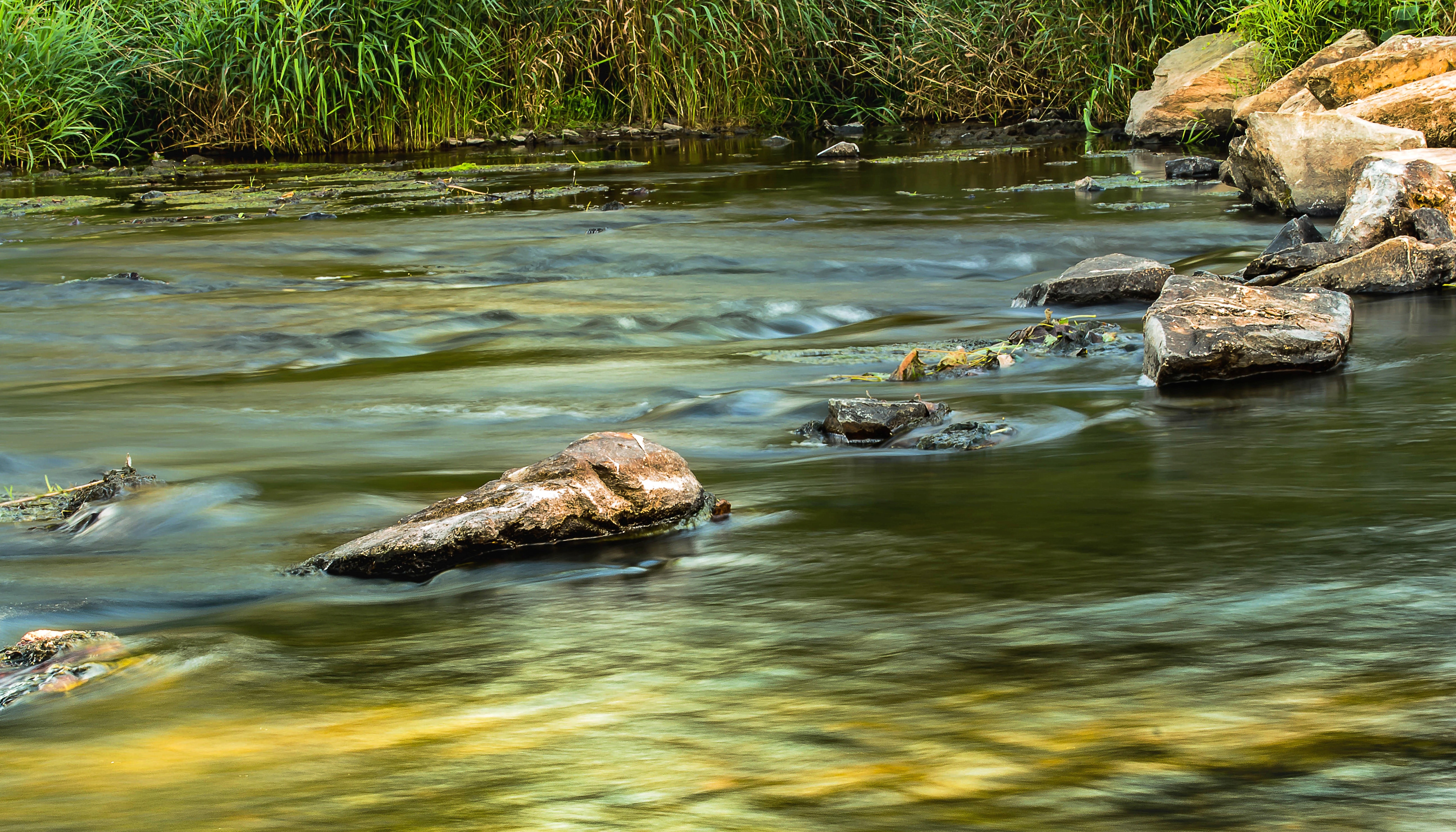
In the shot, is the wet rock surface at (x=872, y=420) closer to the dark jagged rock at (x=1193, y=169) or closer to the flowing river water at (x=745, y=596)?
the flowing river water at (x=745, y=596)

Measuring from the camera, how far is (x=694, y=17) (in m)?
13.0

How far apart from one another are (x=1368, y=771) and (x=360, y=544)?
1.64 m

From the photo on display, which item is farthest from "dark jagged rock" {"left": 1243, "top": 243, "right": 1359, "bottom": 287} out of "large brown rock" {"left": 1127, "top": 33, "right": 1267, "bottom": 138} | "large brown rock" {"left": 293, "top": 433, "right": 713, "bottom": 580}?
"large brown rock" {"left": 1127, "top": 33, "right": 1267, "bottom": 138}

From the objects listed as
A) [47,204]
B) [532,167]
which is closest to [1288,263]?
[532,167]

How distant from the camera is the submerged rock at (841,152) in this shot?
11562mm

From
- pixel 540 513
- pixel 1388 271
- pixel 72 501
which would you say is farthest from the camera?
pixel 1388 271

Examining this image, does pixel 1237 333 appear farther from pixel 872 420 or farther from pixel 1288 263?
pixel 1288 263

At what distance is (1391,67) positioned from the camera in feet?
29.2

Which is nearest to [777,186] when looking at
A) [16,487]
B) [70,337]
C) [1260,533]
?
[70,337]

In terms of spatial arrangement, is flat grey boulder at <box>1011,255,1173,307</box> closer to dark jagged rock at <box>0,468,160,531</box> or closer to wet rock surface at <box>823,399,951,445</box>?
wet rock surface at <box>823,399,951,445</box>

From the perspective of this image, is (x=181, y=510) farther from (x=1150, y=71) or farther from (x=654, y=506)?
(x=1150, y=71)

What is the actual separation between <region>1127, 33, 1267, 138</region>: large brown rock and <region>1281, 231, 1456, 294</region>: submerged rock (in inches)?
253

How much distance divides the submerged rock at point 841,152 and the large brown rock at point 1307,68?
10.1 ft

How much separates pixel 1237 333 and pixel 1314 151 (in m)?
4.11
